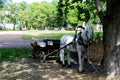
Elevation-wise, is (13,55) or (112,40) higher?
(112,40)

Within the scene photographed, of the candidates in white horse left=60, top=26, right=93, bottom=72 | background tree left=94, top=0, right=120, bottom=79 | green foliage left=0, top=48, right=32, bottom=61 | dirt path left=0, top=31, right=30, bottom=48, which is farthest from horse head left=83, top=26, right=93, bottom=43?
dirt path left=0, top=31, right=30, bottom=48

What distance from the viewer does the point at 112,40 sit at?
1038cm

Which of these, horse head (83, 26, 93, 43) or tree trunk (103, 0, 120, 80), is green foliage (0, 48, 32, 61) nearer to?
horse head (83, 26, 93, 43)

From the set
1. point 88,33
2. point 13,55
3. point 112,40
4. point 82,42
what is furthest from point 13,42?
point 112,40

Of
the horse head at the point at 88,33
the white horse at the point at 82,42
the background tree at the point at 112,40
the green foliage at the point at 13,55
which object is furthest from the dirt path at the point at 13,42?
the background tree at the point at 112,40

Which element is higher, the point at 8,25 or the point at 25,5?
the point at 25,5

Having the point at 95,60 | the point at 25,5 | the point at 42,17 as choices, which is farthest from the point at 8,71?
the point at 25,5

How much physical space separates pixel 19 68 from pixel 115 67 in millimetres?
4660

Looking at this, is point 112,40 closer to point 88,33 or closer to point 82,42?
point 88,33

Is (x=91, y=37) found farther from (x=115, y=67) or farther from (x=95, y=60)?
(x=115, y=67)

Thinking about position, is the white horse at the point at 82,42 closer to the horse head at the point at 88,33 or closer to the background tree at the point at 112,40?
the horse head at the point at 88,33

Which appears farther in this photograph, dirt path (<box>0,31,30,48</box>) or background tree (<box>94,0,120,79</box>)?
dirt path (<box>0,31,30,48</box>)

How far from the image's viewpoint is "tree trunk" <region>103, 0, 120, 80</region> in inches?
402

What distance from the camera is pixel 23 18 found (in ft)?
361
